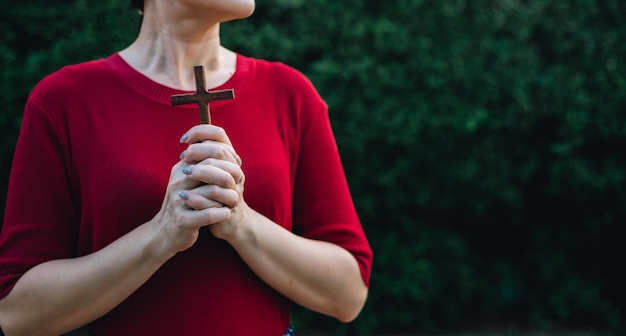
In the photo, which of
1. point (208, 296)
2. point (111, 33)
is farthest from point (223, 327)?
point (111, 33)

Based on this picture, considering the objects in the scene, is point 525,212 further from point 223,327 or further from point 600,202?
point 223,327

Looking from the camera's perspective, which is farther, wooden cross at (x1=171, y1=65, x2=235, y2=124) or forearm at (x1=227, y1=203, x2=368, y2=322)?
forearm at (x1=227, y1=203, x2=368, y2=322)

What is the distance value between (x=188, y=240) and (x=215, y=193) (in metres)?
0.15

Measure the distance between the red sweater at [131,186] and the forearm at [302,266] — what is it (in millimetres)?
68

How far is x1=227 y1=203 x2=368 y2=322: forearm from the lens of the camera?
1876 millimetres

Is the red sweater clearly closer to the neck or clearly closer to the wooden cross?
the neck

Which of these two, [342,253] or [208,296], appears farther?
[342,253]

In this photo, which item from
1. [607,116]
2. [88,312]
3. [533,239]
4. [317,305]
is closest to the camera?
[88,312]

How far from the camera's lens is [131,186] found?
182 centimetres

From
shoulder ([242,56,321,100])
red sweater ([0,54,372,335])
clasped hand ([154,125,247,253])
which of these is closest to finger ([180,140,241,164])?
clasped hand ([154,125,247,253])

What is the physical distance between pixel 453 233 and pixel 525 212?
1.72ft

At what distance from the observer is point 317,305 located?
82.4 inches

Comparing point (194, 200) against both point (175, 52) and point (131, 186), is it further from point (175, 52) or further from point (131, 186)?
point (175, 52)

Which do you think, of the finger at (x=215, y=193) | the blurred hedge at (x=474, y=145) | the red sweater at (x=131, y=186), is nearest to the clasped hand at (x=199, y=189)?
the finger at (x=215, y=193)
